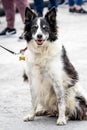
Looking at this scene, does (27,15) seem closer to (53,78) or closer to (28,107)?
(53,78)

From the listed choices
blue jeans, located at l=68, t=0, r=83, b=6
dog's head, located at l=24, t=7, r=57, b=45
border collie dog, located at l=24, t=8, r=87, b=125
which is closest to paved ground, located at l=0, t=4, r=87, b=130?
border collie dog, located at l=24, t=8, r=87, b=125

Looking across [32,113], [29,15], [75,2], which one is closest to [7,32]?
[75,2]

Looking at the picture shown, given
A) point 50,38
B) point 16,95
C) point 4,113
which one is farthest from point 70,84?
point 16,95

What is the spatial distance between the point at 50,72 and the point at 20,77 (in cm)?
246

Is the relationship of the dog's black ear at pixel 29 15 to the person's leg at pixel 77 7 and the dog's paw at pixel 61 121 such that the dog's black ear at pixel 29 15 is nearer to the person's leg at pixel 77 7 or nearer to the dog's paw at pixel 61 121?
the dog's paw at pixel 61 121

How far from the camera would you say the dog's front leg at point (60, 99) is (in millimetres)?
5543

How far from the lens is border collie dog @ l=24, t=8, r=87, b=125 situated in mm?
5457

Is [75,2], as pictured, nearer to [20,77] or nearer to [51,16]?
[20,77]

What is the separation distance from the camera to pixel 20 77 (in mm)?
7941

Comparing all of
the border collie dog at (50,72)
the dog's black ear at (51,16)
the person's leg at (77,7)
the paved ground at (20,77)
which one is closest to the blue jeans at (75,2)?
the person's leg at (77,7)

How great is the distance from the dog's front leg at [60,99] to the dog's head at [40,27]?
0.45 meters

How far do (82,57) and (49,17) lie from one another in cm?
371

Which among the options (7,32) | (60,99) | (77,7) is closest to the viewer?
(60,99)

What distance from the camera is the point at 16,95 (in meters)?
6.88
